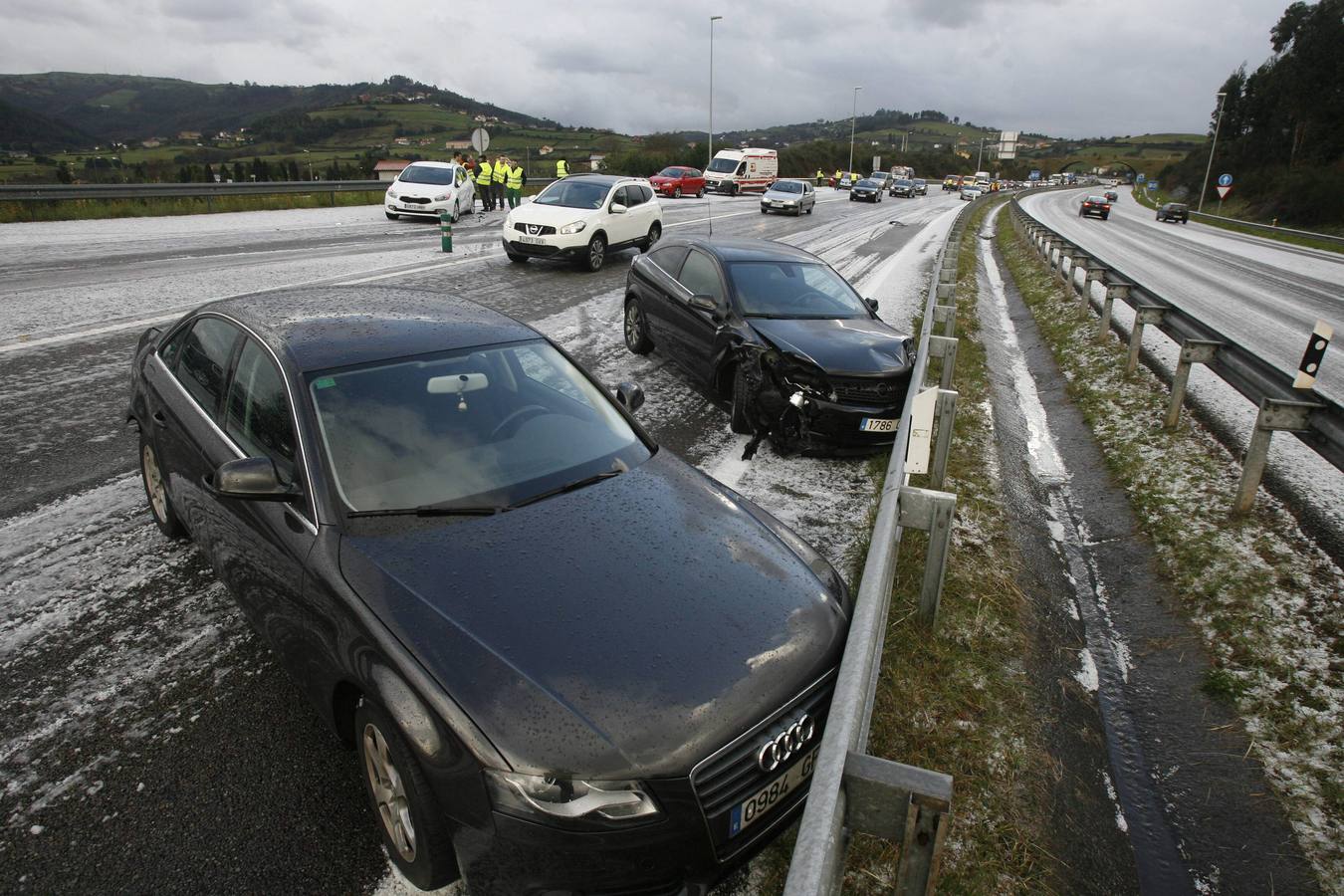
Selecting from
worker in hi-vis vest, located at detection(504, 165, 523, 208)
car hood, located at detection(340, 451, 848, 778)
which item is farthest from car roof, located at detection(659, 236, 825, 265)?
worker in hi-vis vest, located at detection(504, 165, 523, 208)

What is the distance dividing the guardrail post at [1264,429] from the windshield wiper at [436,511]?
16.1 ft

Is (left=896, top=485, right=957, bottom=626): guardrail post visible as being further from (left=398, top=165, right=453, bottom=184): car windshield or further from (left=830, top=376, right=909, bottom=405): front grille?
(left=398, top=165, right=453, bottom=184): car windshield

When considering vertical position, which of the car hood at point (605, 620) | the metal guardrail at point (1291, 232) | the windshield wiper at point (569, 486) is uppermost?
the windshield wiper at point (569, 486)

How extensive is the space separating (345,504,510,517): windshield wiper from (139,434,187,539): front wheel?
6.45ft

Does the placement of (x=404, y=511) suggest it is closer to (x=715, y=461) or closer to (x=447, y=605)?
(x=447, y=605)

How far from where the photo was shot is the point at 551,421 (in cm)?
362

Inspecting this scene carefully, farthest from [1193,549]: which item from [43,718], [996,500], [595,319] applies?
[595,319]

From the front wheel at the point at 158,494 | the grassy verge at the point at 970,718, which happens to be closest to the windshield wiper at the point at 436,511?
the grassy verge at the point at 970,718

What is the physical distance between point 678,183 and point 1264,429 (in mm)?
38844

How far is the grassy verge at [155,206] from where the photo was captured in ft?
63.8

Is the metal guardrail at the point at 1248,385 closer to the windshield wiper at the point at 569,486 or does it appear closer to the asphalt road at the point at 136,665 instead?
the asphalt road at the point at 136,665

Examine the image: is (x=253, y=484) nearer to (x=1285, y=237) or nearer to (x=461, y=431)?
(x=461, y=431)

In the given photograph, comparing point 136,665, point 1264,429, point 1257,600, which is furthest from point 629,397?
point 1264,429

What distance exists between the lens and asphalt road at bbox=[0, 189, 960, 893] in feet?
8.43
